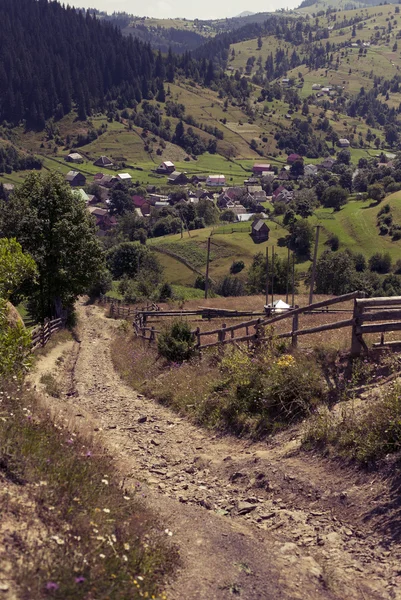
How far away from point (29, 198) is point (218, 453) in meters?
23.1

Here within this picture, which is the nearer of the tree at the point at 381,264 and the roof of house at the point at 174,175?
the tree at the point at 381,264

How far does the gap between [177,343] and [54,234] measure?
1437 centimetres

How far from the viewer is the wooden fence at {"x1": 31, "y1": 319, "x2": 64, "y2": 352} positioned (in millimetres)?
22688

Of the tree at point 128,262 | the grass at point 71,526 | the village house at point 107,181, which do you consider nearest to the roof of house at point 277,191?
the village house at point 107,181

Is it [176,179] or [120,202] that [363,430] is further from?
[176,179]

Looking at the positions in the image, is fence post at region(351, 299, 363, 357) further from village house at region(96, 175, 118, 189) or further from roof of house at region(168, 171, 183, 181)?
roof of house at region(168, 171, 183, 181)

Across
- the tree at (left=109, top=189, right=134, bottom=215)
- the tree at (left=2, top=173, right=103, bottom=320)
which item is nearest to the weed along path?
the tree at (left=2, top=173, right=103, bottom=320)

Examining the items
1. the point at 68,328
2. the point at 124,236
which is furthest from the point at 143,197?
the point at 68,328

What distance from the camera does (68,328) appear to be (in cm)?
3353

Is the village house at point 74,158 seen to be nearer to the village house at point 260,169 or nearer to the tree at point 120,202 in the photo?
the tree at point 120,202

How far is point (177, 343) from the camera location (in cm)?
1786

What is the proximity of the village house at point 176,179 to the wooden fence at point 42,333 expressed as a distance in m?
149

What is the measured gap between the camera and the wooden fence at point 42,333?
22.7 metres

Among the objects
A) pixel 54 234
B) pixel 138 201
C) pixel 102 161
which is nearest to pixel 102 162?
pixel 102 161
